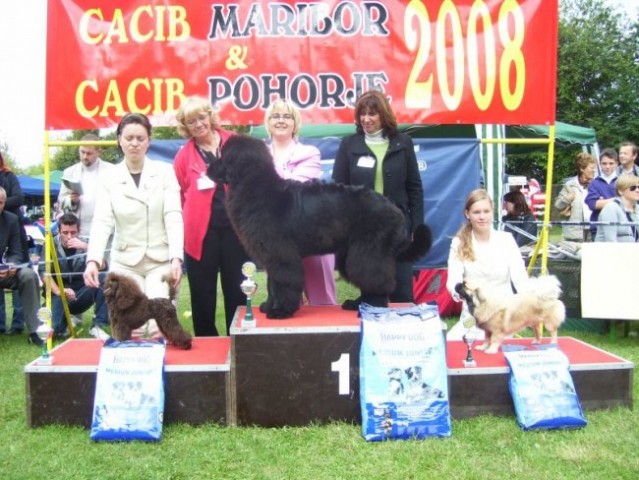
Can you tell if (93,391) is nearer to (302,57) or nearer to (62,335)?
(302,57)

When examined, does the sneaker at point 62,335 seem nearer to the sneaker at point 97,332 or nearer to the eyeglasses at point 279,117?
the sneaker at point 97,332

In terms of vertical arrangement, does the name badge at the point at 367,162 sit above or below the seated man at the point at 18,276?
above

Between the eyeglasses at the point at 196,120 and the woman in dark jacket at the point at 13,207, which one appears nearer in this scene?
the eyeglasses at the point at 196,120

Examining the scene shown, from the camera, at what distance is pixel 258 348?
3.06 m

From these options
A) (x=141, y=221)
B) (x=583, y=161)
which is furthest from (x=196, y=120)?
(x=583, y=161)

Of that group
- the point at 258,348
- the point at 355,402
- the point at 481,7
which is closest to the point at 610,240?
the point at 481,7

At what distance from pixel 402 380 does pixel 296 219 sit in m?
0.98

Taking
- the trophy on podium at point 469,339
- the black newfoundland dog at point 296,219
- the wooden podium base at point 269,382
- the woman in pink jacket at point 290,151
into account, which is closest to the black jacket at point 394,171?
the woman in pink jacket at point 290,151

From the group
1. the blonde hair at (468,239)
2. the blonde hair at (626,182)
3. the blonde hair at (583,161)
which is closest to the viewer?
the blonde hair at (468,239)

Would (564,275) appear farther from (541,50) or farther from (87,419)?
(87,419)

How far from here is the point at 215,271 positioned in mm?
3830

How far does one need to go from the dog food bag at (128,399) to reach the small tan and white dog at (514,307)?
1.76 metres

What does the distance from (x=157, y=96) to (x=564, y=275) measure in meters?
4.26

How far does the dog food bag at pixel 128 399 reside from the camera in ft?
9.70
